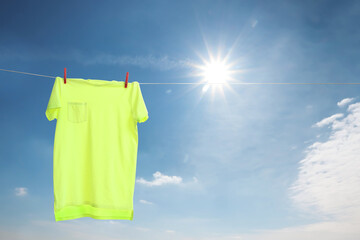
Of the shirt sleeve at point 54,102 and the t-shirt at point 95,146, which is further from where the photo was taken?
the shirt sleeve at point 54,102

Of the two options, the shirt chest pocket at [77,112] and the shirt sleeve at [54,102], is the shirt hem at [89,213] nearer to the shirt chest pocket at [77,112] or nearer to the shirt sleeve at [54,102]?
the shirt chest pocket at [77,112]

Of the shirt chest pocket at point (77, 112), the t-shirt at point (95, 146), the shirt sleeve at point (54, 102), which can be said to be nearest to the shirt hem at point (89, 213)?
the t-shirt at point (95, 146)

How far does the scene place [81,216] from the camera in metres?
3.49

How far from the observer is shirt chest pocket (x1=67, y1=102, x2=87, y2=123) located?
370 cm

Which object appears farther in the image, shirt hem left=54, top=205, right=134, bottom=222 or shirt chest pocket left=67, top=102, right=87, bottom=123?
shirt chest pocket left=67, top=102, right=87, bottom=123

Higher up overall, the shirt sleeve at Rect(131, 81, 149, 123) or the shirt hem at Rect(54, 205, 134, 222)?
the shirt sleeve at Rect(131, 81, 149, 123)

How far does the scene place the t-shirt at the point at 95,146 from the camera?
3.50m

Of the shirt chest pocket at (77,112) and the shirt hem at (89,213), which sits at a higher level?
the shirt chest pocket at (77,112)

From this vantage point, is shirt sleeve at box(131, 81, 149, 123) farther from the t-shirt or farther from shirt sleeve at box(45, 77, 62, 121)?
shirt sleeve at box(45, 77, 62, 121)

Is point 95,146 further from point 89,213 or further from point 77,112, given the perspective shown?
point 89,213

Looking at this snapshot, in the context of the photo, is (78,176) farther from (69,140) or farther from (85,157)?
(69,140)

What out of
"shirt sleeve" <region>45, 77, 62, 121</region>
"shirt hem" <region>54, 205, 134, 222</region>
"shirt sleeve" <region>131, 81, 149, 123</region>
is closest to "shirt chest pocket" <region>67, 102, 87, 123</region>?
"shirt sleeve" <region>45, 77, 62, 121</region>

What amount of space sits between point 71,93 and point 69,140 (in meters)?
0.68

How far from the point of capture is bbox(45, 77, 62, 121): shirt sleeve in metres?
3.69
